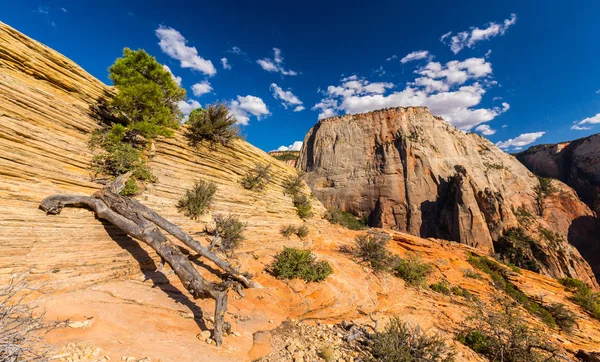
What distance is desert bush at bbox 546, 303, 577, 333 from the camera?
1014cm

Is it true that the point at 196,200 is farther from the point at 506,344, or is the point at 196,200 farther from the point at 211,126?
the point at 506,344

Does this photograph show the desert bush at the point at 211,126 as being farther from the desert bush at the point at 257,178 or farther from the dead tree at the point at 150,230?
the dead tree at the point at 150,230

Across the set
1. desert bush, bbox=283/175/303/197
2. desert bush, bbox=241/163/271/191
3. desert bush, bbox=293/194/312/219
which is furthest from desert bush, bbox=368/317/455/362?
desert bush, bbox=283/175/303/197

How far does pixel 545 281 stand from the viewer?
15234mm

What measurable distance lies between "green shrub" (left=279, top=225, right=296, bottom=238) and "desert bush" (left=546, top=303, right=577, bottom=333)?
1270 centimetres

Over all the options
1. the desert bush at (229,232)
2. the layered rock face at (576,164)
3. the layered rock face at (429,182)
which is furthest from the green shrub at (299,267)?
the layered rock face at (576,164)

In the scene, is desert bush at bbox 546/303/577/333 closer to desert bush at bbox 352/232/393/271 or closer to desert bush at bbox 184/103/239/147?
desert bush at bbox 352/232/393/271

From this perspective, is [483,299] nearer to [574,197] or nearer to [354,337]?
[354,337]

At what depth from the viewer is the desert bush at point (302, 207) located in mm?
15773

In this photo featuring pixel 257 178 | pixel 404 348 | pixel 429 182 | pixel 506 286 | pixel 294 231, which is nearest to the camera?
pixel 404 348

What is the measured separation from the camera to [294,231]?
1301 cm

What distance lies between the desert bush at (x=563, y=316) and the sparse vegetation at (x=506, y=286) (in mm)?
217

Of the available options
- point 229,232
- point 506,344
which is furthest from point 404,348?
point 229,232

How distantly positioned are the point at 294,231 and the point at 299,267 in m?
4.28
